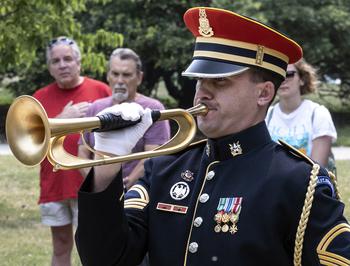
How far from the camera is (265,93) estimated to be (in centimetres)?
258

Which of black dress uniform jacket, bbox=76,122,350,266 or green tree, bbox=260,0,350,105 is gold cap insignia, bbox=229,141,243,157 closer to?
black dress uniform jacket, bbox=76,122,350,266

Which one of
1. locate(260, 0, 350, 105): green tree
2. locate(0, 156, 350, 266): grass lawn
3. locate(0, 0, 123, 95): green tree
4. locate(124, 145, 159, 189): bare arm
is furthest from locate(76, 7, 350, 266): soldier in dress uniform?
locate(260, 0, 350, 105): green tree

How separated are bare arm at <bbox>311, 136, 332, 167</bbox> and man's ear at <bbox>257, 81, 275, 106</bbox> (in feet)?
7.95

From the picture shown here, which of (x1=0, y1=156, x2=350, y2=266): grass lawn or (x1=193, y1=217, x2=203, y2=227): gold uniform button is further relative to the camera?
(x1=0, y1=156, x2=350, y2=266): grass lawn

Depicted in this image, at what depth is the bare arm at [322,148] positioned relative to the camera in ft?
16.2

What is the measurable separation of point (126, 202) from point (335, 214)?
0.72 meters

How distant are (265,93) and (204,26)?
310 mm

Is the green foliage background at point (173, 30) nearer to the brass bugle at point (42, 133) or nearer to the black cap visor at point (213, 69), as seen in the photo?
the black cap visor at point (213, 69)

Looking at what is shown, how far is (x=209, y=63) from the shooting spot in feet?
8.38

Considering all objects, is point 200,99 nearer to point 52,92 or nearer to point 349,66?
point 52,92

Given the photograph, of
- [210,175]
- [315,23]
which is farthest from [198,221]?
[315,23]

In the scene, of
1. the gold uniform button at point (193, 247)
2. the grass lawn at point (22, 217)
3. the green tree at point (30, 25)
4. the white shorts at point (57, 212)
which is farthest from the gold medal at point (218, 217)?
the green tree at point (30, 25)

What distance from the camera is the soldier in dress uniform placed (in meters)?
2.39

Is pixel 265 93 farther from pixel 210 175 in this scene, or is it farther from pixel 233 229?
pixel 233 229
